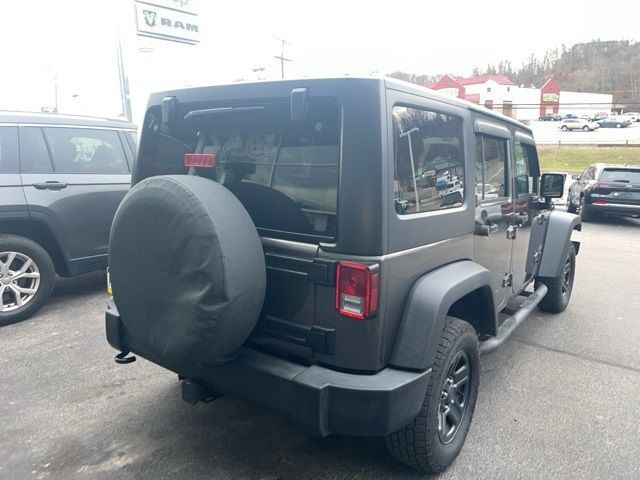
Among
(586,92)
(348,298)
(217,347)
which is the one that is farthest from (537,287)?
(586,92)

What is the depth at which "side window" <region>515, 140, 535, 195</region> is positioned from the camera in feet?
13.0

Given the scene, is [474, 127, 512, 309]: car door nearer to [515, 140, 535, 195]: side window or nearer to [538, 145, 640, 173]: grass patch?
[515, 140, 535, 195]: side window

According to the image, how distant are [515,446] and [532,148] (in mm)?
2862

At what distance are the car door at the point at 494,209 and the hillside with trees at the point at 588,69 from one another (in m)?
86.1

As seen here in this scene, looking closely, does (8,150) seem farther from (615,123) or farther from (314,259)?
(615,123)

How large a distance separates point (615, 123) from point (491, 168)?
195ft

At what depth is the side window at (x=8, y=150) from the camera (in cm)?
450

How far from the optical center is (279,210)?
2.41 metres

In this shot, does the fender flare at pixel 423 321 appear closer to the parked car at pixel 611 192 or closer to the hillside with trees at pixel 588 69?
the parked car at pixel 611 192

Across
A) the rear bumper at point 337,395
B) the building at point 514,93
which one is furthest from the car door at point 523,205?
the building at point 514,93

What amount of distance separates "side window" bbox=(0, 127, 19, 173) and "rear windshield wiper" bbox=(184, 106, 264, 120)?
2815 mm

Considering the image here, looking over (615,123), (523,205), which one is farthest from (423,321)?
(615,123)

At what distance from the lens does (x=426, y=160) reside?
249 centimetres

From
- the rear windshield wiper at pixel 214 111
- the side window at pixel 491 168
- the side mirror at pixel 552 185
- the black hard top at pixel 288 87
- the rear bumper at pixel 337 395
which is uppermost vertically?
the black hard top at pixel 288 87
